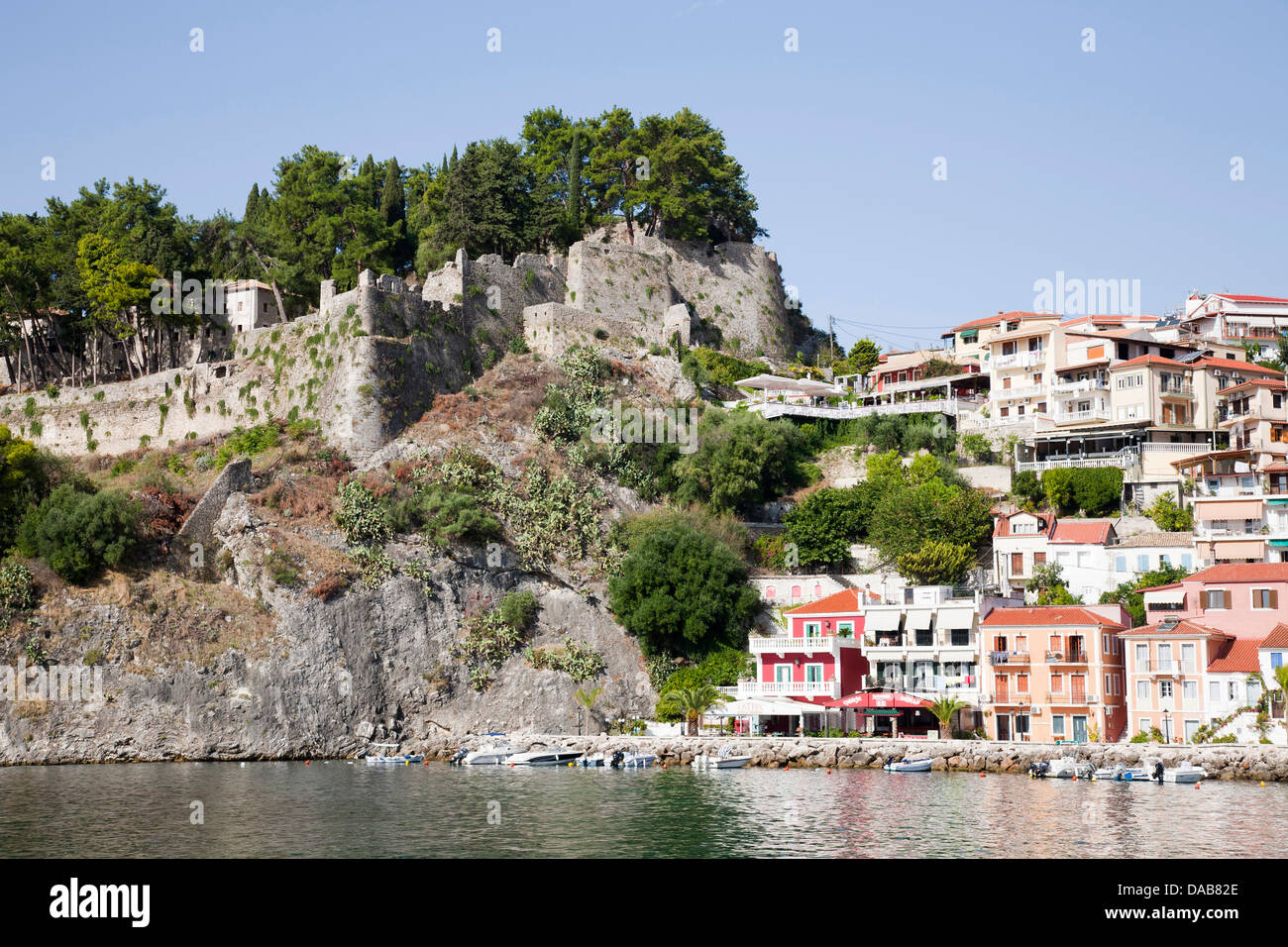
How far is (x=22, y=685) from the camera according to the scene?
42.2 metres

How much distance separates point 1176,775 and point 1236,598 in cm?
892

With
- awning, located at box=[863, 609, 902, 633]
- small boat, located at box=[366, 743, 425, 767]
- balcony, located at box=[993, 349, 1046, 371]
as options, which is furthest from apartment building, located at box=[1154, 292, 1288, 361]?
small boat, located at box=[366, 743, 425, 767]

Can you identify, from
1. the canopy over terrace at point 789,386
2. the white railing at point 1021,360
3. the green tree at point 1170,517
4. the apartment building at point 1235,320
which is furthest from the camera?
the apartment building at point 1235,320

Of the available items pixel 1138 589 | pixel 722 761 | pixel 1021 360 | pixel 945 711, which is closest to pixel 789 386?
pixel 1021 360

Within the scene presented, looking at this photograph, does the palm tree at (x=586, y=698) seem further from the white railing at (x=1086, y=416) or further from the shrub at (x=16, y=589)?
the white railing at (x=1086, y=416)

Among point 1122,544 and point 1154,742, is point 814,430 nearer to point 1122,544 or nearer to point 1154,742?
point 1122,544

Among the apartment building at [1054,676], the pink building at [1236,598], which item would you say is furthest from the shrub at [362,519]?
the pink building at [1236,598]

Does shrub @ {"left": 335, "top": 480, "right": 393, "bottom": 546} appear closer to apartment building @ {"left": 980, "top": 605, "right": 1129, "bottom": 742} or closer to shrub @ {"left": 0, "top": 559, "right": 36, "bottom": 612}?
shrub @ {"left": 0, "top": 559, "right": 36, "bottom": 612}

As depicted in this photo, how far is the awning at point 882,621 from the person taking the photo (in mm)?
45688

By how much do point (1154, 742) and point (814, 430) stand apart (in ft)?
81.3

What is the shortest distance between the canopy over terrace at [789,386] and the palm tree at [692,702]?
2225 cm

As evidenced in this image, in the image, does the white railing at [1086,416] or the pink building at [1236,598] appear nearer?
the pink building at [1236,598]

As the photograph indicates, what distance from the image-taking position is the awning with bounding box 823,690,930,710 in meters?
42.7
